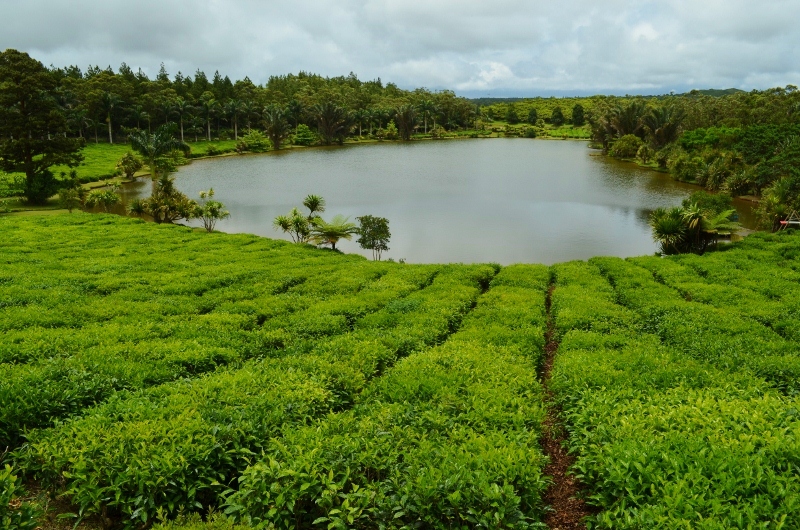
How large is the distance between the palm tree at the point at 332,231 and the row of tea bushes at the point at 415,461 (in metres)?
16.3

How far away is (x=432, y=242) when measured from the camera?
1146 inches

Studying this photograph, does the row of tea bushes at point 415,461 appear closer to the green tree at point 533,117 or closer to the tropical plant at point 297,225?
the tropical plant at point 297,225

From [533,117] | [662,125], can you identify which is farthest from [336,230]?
[533,117]

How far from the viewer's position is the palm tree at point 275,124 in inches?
3590

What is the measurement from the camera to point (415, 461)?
5785mm

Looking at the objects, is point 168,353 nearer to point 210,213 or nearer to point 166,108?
point 210,213

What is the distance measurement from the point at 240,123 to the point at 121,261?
89.1 m

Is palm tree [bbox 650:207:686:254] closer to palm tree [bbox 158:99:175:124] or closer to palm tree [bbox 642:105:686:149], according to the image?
palm tree [bbox 642:105:686:149]

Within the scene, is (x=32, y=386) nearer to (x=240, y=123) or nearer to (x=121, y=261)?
(x=121, y=261)

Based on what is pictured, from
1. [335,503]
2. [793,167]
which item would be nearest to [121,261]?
[335,503]

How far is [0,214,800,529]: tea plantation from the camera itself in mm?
5199

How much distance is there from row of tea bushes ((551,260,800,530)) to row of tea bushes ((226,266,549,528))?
70 cm

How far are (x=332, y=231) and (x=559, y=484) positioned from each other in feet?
63.3

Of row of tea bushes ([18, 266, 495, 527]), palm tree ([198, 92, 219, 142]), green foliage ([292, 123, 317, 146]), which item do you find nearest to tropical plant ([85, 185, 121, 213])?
row of tea bushes ([18, 266, 495, 527])
